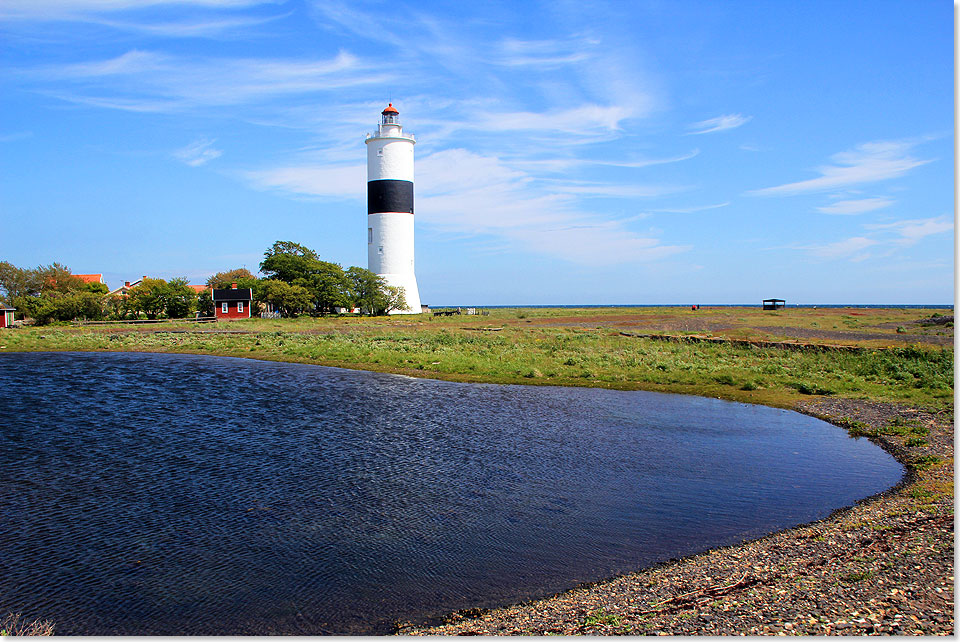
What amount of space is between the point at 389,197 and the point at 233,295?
20.6m

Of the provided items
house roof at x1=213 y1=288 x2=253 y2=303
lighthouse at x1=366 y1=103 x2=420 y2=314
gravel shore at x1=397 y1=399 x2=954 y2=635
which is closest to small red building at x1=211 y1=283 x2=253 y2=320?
house roof at x1=213 y1=288 x2=253 y2=303

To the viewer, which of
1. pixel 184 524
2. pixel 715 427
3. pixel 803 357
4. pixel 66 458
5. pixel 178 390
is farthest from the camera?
pixel 803 357

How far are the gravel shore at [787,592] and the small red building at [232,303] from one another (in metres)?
67.3

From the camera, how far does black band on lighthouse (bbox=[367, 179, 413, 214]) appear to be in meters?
63.3

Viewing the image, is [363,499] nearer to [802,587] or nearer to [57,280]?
[802,587]

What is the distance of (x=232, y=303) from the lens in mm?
69625

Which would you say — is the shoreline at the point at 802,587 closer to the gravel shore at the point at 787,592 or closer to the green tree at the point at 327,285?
the gravel shore at the point at 787,592

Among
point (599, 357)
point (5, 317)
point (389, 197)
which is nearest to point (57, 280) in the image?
point (5, 317)

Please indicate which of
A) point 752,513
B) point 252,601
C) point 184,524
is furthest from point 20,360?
point 752,513

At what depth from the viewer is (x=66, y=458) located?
13.0m

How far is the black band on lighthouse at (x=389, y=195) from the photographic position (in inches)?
2494

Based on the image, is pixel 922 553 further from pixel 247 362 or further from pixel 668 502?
pixel 247 362

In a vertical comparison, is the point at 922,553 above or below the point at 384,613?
above

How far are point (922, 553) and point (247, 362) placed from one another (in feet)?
102
